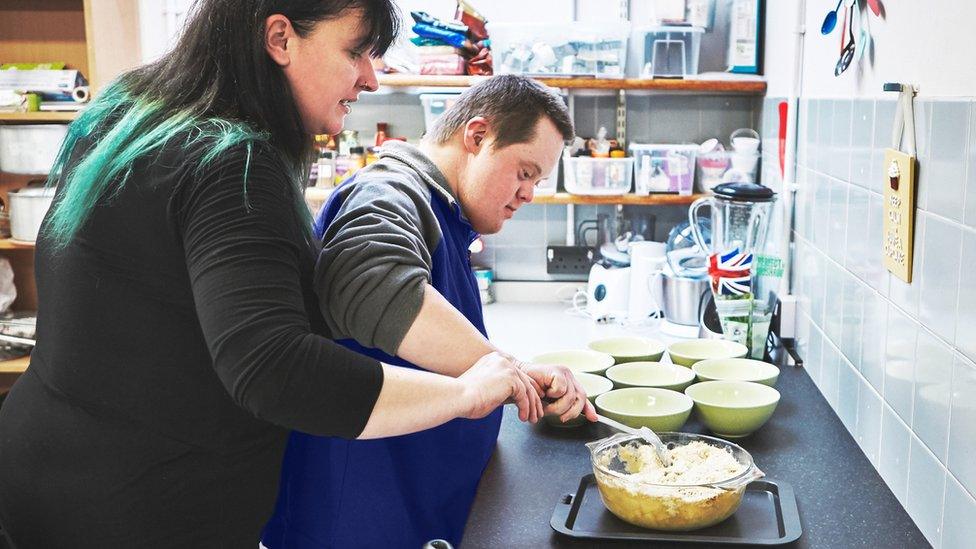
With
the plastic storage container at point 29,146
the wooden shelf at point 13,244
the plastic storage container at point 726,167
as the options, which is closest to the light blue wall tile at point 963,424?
the plastic storage container at point 726,167

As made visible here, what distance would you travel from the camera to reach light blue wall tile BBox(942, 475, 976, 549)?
3.51 ft

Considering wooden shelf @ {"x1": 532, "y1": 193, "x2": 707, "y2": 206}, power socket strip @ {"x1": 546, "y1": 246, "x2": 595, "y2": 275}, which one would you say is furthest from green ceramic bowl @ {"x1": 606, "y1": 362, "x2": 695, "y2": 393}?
power socket strip @ {"x1": 546, "y1": 246, "x2": 595, "y2": 275}

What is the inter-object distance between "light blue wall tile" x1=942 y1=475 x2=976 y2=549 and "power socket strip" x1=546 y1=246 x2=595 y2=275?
214cm

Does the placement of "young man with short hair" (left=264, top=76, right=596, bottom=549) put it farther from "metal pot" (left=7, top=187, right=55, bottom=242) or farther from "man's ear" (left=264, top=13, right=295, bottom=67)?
"metal pot" (left=7, top=187, right=55, bottom=242)

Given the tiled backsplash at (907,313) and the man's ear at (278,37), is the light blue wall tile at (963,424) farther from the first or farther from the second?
the man's ear at (278,37)

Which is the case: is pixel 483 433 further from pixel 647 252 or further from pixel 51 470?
pixel 647 252

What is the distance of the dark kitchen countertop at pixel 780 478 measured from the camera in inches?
46.6

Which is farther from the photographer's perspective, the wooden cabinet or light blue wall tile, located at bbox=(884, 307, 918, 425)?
the wooden cabinet

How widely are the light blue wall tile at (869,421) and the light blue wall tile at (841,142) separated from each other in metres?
0.39

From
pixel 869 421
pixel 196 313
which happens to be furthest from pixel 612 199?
pixel 196 313

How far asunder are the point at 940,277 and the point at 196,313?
2.95ft

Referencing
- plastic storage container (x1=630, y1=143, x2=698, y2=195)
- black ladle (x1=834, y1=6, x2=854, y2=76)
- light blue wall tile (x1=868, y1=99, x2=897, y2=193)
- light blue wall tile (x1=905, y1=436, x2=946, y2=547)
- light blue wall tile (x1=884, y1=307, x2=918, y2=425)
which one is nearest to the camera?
light blue wall tile (x1=905, y1=436, x2=946, y2=547)

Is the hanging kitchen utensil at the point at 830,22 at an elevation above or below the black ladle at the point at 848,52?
above

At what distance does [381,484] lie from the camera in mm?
1402
